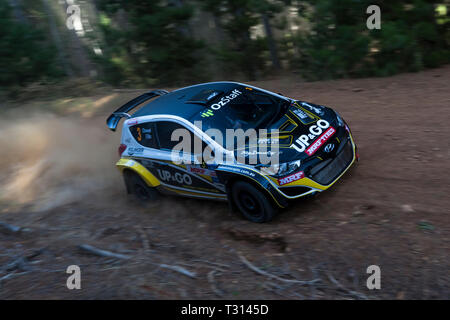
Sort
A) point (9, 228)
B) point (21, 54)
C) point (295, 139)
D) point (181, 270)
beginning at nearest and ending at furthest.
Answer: point (181, 270) → point (295, 139) → point (9, 228) → point (21, 54)

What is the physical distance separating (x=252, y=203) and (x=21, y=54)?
15094mm

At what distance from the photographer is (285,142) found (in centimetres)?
586

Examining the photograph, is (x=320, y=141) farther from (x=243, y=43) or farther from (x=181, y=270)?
(x=243, y=43)

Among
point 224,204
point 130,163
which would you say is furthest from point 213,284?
point 130,163

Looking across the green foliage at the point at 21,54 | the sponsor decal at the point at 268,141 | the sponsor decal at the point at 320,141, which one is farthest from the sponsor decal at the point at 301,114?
the green foliage at the point at 21,54

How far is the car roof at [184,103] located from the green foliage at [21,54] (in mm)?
12471

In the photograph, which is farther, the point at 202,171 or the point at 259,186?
the point at 202,171

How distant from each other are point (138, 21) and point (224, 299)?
46.7 ft

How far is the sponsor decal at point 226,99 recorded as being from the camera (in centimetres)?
649

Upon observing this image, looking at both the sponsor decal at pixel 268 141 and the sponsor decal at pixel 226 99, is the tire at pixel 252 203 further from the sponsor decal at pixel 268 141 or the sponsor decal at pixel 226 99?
the sponsor decal at pixel 226 99

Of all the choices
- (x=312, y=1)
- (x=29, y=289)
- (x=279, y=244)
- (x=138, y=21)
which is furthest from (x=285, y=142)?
(x=138, y=21)

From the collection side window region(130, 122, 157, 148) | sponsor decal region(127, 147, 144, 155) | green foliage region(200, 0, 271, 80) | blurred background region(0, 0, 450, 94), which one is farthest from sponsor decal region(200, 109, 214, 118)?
green foliage region(200, 0, 271, 80)

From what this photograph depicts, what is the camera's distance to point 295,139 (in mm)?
5898

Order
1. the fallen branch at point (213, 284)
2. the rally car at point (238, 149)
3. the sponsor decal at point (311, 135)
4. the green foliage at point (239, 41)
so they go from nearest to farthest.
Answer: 1. the fallen branch at point (213, 284)
2. the rally car at point (238, 149)
3. the sponsor decal at point (311, 135)
4. the green foliage at point (239, 41)
